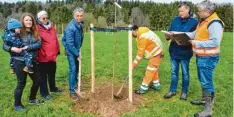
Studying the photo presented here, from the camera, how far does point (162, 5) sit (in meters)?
74.7

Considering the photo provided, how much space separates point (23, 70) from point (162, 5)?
232 feet

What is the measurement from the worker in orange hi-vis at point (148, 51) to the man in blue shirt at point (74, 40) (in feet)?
4.29

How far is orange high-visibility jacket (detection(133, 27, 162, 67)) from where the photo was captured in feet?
24.0

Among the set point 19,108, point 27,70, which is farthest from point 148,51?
point 19,108

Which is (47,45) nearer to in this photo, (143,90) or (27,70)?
(27,70)

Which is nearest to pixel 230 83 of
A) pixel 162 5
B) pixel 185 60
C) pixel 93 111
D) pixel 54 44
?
pixel 185 60

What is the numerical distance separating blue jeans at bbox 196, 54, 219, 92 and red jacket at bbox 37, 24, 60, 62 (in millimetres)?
3403

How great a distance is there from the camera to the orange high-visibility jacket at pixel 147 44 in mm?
7312

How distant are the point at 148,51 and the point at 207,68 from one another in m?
1.83

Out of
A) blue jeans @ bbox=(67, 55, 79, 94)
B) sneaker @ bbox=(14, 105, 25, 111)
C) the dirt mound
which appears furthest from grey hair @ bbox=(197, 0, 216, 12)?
sneaker @ bbox=(14, 105, 25, 111)

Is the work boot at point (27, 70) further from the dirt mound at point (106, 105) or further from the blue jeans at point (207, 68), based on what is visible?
the blue jeans at point (207, 68)

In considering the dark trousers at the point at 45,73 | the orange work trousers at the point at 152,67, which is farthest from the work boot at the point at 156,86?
the dark trousers at the point at 45,73

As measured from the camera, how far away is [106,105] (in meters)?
6.72

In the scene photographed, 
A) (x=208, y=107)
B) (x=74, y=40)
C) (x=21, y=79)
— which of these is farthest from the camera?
(x=74, y=40)
